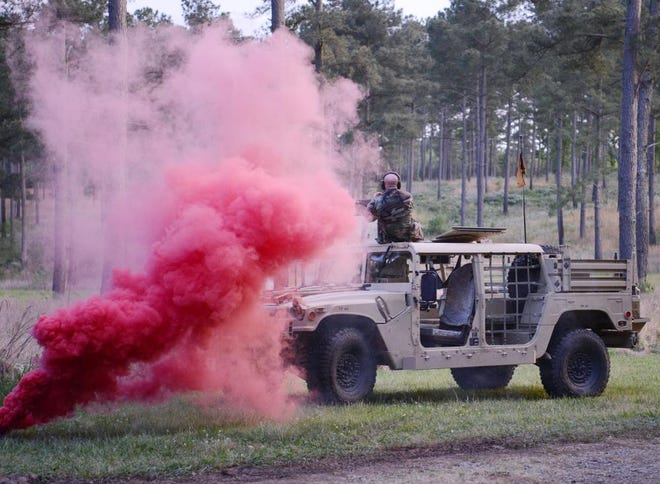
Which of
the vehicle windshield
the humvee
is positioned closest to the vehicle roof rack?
the humvee

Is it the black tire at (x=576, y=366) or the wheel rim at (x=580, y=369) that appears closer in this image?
the black tire at (x=576, y=366)

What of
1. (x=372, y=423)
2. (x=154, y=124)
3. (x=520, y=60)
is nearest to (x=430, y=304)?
(x=372, y=423)

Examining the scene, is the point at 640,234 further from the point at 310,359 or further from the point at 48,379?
the point at 48,379

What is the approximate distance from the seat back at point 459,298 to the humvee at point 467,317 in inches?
0.6

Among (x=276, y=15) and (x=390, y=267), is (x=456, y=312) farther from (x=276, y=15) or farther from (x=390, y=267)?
(x=276, y=15)

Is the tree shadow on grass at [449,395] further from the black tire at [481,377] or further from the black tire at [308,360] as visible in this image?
the black tire at [308,360]

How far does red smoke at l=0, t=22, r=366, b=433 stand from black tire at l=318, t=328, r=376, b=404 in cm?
58

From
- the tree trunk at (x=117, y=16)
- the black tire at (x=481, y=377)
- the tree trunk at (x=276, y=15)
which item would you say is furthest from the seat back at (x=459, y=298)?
the tree trunk at (x=276, y=15)

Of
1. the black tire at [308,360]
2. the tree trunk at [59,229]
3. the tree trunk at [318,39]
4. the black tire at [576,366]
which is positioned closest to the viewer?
the black tire at [308,360]

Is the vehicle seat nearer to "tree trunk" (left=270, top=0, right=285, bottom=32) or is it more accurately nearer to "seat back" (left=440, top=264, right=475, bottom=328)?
"seat back" (left=440, top=264, right=475, bottom=328)

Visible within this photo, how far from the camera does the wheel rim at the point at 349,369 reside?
10.6m

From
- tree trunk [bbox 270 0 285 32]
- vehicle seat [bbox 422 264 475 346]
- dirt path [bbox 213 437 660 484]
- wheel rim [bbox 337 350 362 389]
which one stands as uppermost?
tree trunk [bbox 270 0 285 32]

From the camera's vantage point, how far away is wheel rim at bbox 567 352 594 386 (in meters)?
12.2

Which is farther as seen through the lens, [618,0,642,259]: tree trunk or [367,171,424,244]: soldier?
[618,0,642,259]: tree trunk
